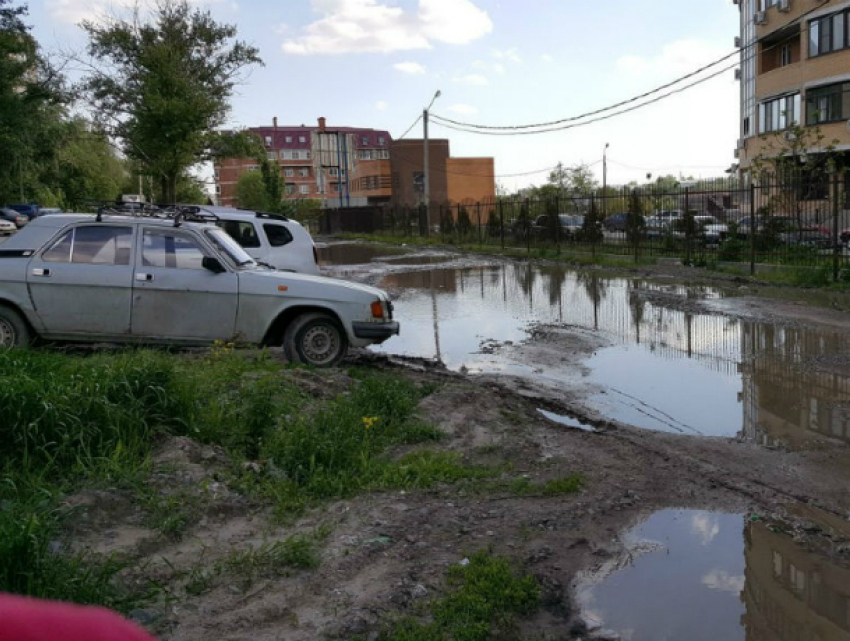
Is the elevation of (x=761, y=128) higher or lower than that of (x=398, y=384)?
higher

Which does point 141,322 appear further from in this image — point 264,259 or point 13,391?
point 264,259

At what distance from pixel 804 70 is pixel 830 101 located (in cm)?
223

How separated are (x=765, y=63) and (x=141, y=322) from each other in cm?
4497

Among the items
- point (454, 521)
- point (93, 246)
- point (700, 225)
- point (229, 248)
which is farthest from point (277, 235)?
point (700, 225)

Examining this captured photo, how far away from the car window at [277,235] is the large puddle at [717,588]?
11715 millimetres

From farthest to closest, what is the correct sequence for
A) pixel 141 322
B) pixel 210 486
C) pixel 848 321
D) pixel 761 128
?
pixel 761 128, pixel 848 321, pixel 141 322, pixel 210 486

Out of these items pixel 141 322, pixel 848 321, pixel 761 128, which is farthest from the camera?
pixel 761 128

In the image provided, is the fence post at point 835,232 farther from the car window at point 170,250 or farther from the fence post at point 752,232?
the car window at point 170,250

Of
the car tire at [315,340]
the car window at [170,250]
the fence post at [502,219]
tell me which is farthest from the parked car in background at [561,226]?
the car window at [170,250]

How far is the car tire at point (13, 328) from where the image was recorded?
30.2ft

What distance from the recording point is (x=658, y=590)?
4.57 metres

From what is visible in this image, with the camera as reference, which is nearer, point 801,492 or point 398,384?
point 801,492

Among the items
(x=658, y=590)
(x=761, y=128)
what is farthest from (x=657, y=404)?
(x=761, y=128)

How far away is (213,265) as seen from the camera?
9484mm
